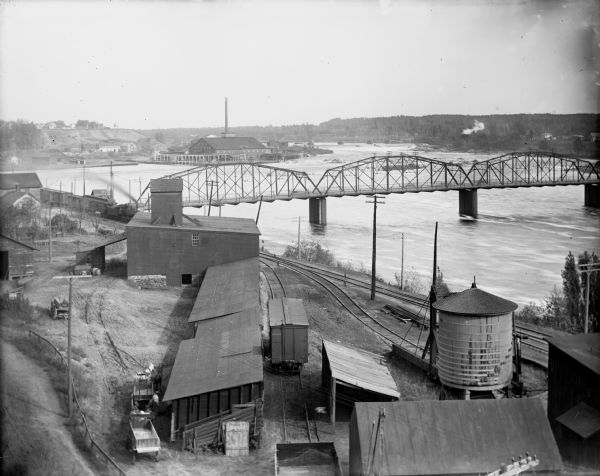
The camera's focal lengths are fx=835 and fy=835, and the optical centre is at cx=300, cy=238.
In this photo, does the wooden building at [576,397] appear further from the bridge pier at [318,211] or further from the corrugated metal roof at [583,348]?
the bridge pier at [318,211]

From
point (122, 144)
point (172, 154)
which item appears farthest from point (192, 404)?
point (122, 144)

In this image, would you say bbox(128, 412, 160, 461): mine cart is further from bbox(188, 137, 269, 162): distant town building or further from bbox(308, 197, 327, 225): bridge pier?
bbox(188, 137, 269, 162): distant town building

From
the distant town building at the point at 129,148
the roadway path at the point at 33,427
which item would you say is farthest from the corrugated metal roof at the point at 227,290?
the distant town building at the point at 129,148

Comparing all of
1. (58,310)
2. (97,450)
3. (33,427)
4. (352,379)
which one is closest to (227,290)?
(58,310)

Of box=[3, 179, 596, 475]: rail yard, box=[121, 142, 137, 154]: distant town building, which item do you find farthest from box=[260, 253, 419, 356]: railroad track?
box=[121, 142, 137, 154]: distant town building

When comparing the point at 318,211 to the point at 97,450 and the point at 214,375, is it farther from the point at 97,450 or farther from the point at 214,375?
the point at 97,450

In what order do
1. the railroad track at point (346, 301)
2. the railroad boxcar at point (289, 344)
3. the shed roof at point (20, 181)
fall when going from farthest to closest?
the shed roof at point (20, 181)
the railroad track at point (346, 301)
the railroad boxcar at point (289, 344)
